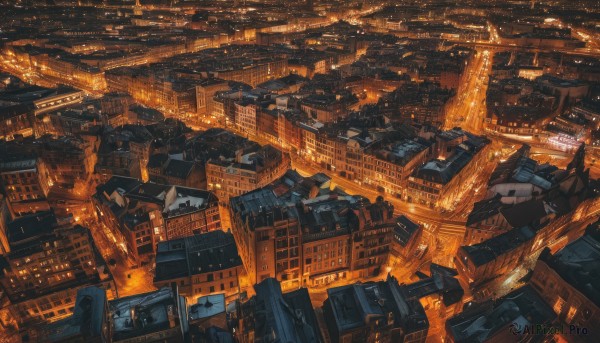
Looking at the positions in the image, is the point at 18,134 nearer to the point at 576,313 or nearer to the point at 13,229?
the point at 13,229

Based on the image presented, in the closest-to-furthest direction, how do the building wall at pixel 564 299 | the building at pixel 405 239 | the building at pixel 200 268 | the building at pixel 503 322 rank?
the building at pixel 503 322 < the building wall at pixel 564 299 < the building at pixel 200 268 < the building at pixel 405 239

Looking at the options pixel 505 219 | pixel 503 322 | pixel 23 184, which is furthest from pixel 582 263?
pixel 23 184

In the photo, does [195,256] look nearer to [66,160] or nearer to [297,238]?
[297,238]

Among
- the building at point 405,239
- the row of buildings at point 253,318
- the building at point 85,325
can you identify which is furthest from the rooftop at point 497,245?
the building at point 85,325

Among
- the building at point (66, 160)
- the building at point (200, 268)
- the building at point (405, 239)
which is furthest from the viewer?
the building at point (66, 160)

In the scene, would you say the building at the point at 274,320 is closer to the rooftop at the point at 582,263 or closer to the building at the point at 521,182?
the rooftop at the point at 582,263

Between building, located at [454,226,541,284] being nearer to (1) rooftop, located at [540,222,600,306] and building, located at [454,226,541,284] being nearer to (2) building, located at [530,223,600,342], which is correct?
(2) building, located at [530,223,600,342]

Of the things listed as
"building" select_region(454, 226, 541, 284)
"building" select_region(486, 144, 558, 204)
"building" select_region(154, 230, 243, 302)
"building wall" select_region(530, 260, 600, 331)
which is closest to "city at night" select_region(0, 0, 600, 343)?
"building wall" select_region(530, 260, 600, 331)
